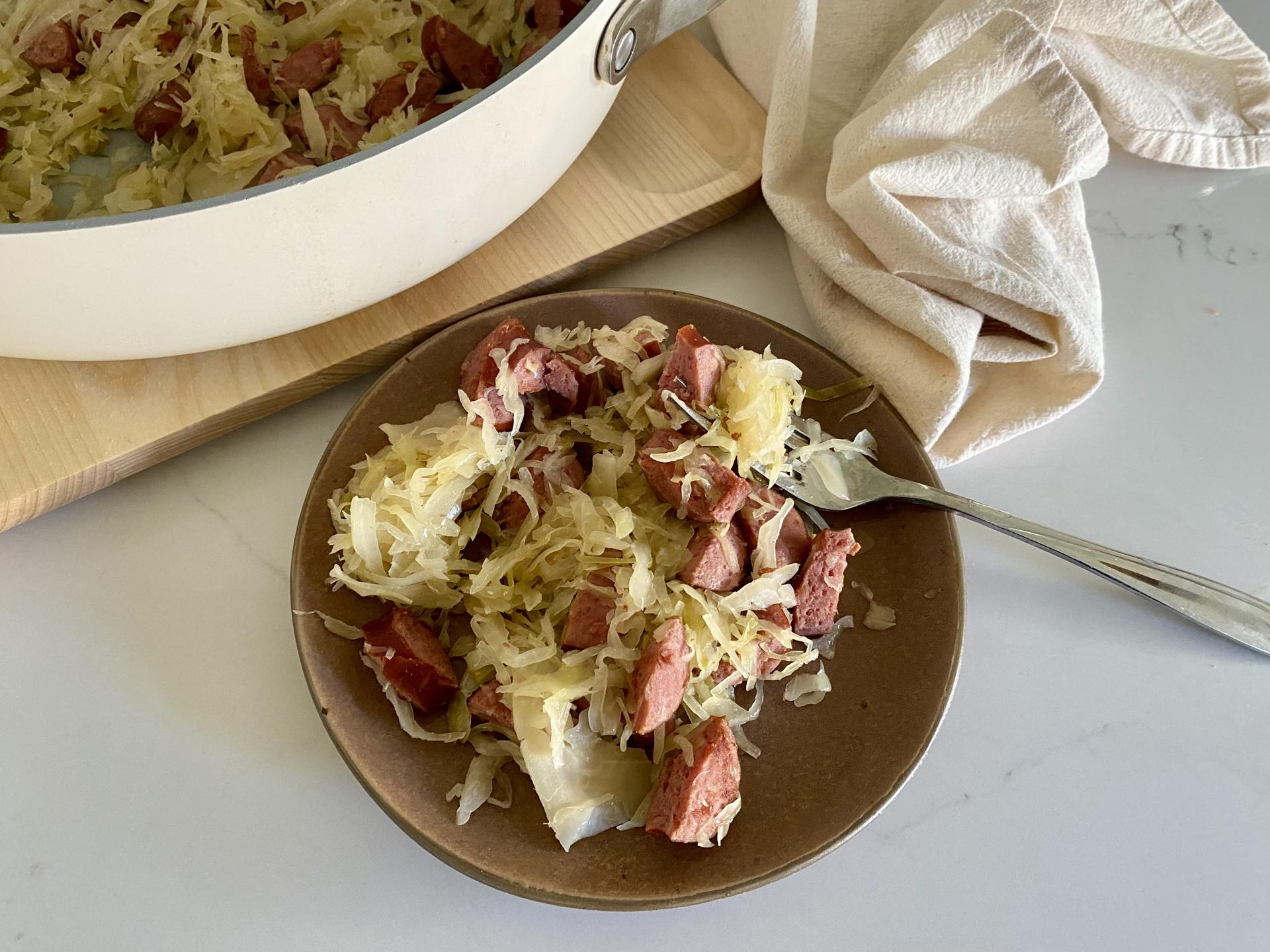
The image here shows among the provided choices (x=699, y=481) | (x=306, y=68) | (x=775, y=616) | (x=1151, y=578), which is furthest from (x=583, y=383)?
(x=1151, y=578)

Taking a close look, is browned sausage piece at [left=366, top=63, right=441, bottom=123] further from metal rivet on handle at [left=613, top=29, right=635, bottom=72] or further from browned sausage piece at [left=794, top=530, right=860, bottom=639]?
browned sausage piece at [left=794, top=530, right=860, bottom=639]

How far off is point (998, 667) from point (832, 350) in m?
0.45

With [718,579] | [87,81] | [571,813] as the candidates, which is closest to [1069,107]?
[718,579]

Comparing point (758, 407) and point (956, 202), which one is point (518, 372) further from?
point (956, 202)

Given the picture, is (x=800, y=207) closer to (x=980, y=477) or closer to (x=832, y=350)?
(x=832, y=350)

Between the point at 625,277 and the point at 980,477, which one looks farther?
the point at 625,277

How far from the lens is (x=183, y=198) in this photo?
1.35 m

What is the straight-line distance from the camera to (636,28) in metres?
1.17

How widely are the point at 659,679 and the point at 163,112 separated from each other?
38.5 inches

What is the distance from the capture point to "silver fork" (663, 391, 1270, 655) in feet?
3.97

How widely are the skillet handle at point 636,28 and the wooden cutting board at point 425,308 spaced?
24cm

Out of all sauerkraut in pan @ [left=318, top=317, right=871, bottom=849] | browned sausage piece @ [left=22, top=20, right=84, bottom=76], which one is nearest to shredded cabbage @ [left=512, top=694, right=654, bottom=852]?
sauerkraut in pan @ [left=318, top=317, right=871, bottom=849]

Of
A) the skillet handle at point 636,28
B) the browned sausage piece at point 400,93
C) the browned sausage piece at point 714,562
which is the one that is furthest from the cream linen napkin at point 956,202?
the browned sausage piece at point 400,93

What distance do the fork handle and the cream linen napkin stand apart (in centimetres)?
14
